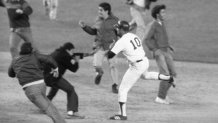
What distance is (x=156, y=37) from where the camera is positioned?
17.9m

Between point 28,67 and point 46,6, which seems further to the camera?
point 46,6

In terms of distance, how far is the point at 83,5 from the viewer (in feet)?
107

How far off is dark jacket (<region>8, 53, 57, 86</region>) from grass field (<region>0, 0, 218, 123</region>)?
1.54m

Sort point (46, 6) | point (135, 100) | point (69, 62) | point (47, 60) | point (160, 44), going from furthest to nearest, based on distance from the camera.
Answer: point (46, 6)
point (135, 100)
point (160, 44)
point (69, 62)
point (47, 60)

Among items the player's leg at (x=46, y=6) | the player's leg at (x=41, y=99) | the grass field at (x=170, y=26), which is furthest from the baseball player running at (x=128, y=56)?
the player's leg at (x=46, y=6)

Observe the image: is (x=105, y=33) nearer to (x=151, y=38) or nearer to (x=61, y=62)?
(x=151, y=38)

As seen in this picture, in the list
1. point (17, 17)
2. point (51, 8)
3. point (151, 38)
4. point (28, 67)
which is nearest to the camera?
point (28, 67)

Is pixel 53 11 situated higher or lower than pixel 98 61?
lower

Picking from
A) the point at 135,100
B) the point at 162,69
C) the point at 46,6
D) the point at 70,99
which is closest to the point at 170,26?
Answer: the point at 46,6

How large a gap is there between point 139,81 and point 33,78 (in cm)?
668

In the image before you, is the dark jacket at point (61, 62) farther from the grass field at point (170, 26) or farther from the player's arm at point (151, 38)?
the grass field at point (170, 26)

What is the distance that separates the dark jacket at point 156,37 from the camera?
17844 millimetres

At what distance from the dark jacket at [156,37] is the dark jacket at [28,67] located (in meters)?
3.83

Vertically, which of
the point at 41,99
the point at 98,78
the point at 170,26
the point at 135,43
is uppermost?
the point at 135,43
